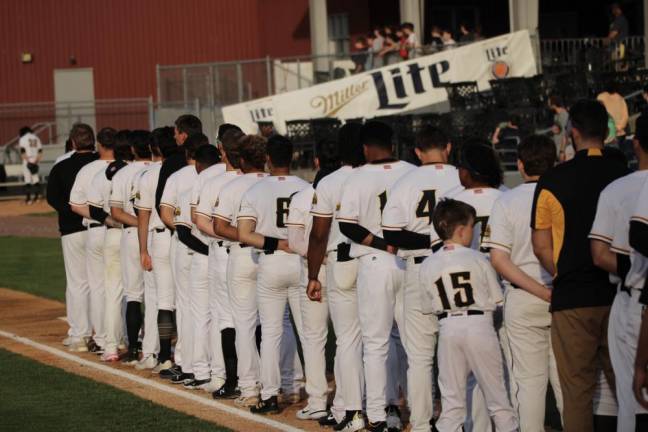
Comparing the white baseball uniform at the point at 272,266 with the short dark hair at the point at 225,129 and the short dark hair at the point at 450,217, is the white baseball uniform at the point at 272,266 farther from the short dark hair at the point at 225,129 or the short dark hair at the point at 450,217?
the short dark hair at the point at 450,217

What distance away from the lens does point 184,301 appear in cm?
1212

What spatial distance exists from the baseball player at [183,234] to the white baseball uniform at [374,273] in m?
2.70

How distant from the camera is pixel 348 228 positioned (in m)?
9.46

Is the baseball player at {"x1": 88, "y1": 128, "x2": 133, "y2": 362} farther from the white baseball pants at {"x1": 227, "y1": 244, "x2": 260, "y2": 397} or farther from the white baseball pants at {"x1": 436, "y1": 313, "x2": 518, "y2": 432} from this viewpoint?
the white baseball pants at {"x1": 436, "y1": 313, "x2": 518, "y2": 432}

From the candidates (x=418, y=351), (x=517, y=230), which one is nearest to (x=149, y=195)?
(x=418, y=351)

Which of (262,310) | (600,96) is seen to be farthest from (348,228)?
(600,96)

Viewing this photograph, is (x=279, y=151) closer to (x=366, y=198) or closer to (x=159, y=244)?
(x=366, y=198)

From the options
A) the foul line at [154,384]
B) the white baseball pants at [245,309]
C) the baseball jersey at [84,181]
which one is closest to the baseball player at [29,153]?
the foul line at [154,384]

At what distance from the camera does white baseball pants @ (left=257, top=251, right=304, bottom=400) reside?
10.5 meters

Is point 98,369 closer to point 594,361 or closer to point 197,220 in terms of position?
point 197,220

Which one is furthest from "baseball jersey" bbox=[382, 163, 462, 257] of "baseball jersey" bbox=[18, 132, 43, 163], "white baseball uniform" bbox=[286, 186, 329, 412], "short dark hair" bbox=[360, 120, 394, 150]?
"baseball jersey" bbox=[18, 132, 43, 163]

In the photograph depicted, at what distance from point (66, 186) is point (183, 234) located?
3022mm

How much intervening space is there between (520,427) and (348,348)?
216cm

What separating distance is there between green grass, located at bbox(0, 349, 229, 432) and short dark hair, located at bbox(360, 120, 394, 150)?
2429mm
